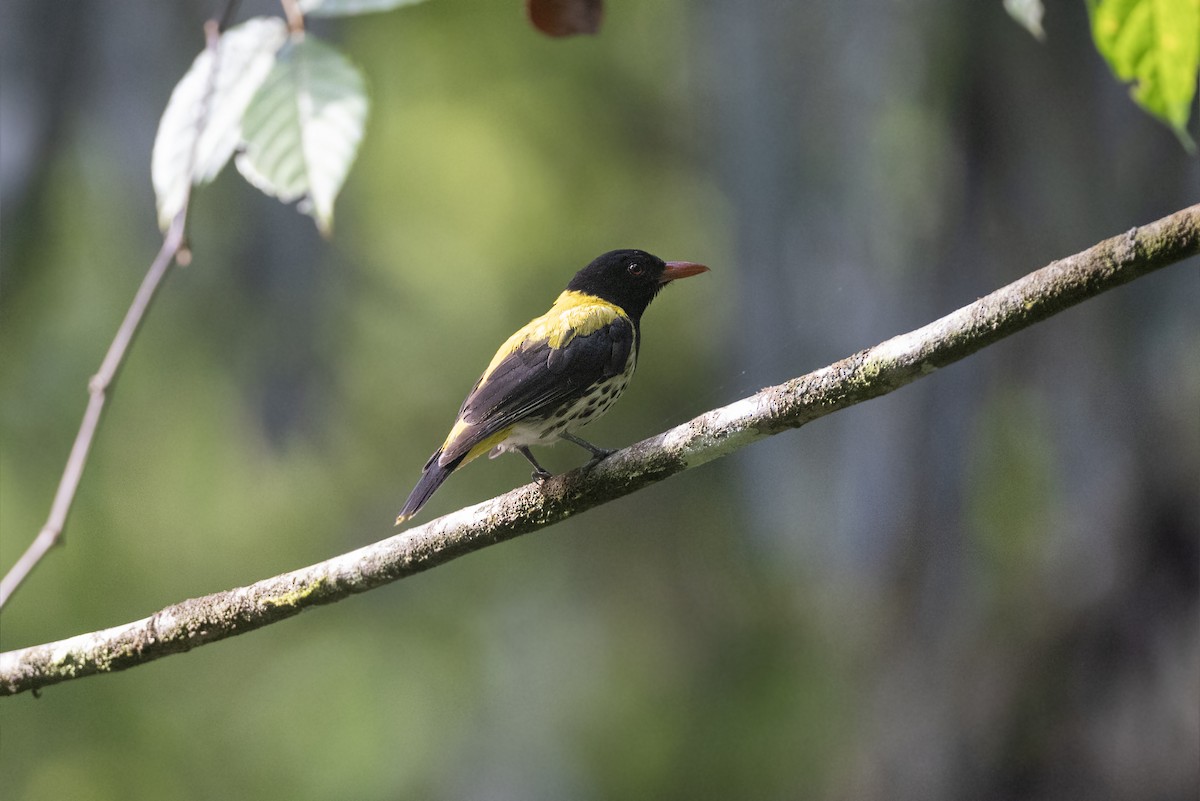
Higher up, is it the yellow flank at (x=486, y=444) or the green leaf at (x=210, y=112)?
the green leaf at (x=210, y=112)

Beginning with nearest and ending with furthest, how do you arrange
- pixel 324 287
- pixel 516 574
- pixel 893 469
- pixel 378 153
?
pixel 893 469
pixel 324 287
pixel 378 153
pixel 516 574

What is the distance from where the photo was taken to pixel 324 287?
6.95m

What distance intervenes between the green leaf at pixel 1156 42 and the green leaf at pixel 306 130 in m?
0.85

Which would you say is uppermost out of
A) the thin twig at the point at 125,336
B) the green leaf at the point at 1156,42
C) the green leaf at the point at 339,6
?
the green leaf at the point at 339,6


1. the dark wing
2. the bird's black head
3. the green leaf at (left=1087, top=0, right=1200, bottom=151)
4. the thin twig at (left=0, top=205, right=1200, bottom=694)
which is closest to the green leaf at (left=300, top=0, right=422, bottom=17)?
the green leaf at (left=1087, top=0, right=1200, bottom=151)

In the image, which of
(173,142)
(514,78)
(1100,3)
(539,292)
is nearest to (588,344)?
(173,142)

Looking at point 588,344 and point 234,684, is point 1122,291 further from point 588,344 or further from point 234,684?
point 234,684

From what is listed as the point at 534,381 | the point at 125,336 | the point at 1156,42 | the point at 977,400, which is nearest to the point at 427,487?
the point at 534,381

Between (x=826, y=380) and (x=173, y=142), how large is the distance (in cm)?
125

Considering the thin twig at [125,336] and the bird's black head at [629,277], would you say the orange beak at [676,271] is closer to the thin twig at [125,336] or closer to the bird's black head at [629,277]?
the bird's black head at [629,277]

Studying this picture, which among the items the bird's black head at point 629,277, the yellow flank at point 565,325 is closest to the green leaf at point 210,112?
the yellow flank at point 565,325

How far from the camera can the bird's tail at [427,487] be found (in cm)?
297

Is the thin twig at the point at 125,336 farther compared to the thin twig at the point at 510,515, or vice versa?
the thin twig at the point at 510,515

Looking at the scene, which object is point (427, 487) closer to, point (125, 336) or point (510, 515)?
point (510, 515)
